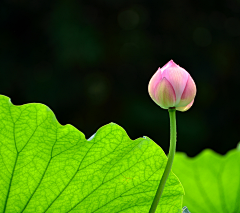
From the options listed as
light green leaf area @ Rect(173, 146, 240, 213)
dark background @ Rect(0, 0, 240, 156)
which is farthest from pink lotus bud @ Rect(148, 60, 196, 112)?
dark background @ Rect(0, 0, 240, 156)

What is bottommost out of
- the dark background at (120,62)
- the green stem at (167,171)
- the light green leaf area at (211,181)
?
the green stem at (167,171)

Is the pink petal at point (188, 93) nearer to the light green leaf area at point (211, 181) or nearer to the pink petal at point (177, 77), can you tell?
the pink petal at point (177, 77)

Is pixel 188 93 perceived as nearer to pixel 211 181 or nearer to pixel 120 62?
pixel 211 181

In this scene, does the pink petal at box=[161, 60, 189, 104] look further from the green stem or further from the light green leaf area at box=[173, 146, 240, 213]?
A: the light green leaf area at box=[173, 146, 240, 213]

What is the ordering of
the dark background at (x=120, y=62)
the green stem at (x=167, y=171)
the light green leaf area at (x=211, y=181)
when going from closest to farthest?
the green stem at (x=167, y=171)
the light green leaf area at (x=211, y=181)
the dark background at (x=120, y=62)

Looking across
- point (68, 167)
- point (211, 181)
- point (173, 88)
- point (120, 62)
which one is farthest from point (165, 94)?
point (120, 62)

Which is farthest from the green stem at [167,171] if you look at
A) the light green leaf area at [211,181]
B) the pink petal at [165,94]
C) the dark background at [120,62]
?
the dark background at [120,62]

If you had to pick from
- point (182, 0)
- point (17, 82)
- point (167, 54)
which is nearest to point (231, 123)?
point (167, 54)
